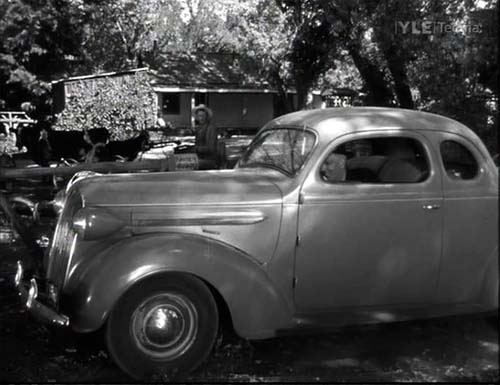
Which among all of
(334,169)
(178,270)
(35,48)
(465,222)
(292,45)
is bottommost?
(178,270)

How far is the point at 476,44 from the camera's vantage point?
7039 millimetres

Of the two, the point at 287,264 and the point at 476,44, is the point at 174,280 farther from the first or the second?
the point at 476,44

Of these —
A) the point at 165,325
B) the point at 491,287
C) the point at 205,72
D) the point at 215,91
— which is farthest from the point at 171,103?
the point at 491,287

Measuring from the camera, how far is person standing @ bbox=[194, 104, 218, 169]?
305 inches

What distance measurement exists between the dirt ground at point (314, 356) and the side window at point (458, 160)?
3.32 ft

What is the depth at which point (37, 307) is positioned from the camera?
4109mm

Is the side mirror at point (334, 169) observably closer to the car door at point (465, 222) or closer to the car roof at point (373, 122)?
the car roof at point (373, 122)

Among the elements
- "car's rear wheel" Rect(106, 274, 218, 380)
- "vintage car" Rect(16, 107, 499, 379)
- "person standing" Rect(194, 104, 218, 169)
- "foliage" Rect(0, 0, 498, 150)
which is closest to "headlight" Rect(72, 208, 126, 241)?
"vintage car" Rect(16, 107, 499, 379)

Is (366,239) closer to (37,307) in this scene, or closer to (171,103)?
(37,307)

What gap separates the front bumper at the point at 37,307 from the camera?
155 inches

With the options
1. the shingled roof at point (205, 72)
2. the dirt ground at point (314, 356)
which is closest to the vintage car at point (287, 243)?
the dirt ground at point (314, 356)

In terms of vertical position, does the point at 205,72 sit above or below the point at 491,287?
above

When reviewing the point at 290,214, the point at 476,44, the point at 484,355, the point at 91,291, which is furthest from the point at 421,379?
the point at 476,44

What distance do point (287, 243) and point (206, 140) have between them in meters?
4.06
